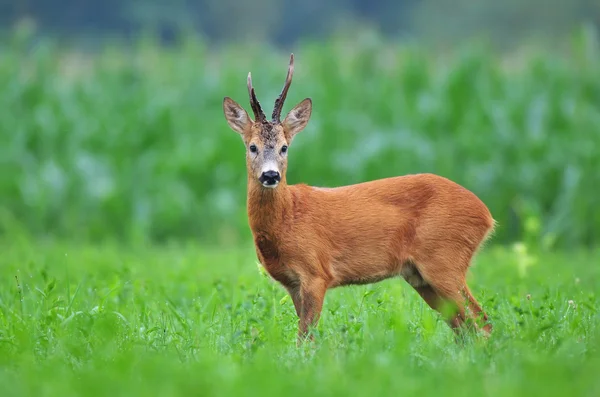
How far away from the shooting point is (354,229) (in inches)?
250

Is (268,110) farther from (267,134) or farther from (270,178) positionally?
(270,178)

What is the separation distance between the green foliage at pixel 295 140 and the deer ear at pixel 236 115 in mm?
5553

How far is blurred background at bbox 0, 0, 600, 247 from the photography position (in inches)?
496

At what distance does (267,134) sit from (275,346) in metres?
1.74

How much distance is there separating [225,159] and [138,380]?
9332 mm

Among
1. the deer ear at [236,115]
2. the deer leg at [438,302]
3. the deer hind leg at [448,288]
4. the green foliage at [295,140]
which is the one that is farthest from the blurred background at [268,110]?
the deer ear at [236,115]

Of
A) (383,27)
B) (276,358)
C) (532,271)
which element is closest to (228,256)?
(532,271)

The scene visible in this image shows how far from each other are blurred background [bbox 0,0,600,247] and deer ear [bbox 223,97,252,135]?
4.05 meters

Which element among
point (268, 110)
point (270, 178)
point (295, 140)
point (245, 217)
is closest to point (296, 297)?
point (270, 178)

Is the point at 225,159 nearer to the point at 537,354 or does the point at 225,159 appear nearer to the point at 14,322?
the point at 14,322

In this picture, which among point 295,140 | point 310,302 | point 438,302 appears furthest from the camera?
point 295,140

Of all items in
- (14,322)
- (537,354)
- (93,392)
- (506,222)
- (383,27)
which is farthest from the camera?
(383,27)

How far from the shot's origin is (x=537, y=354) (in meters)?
4.71

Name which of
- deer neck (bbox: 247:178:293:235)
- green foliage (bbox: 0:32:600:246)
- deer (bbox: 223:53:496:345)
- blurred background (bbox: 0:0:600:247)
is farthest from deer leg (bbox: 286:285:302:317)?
green foliage (bbox: 0:32:600:246)
